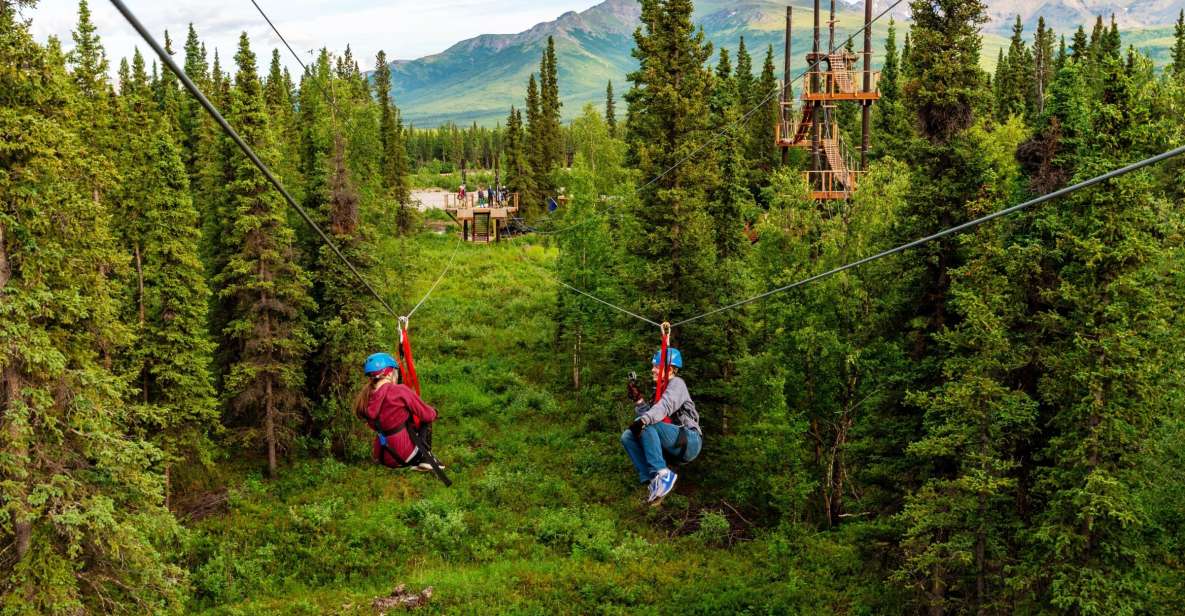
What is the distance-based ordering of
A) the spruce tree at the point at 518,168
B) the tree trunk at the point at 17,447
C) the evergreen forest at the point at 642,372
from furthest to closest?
1. the spruce tree at the point at 518,168
2. the evergreen forest at the point at 642,372
3. the tree trunk at the point at 17,447

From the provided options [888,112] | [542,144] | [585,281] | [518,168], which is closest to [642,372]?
[585,281]

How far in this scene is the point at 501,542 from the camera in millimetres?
28766

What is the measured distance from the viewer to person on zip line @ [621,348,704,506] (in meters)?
11.6

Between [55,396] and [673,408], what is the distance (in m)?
11.1

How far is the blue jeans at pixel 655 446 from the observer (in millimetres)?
11984

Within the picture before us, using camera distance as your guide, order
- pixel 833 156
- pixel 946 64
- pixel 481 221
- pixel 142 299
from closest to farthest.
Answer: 1. pixel 946 64
2. pixel 142 299
3. pixel 833 156
4. pixel 481 221

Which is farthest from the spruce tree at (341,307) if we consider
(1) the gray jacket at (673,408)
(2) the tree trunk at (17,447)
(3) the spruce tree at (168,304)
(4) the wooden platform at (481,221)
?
(4) the wooden platform at (481,221)

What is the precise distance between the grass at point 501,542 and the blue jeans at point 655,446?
510 inches

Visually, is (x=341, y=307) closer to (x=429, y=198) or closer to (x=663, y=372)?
(x=663, y=372)

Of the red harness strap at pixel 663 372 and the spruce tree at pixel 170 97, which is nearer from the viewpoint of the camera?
the red harness strap at pixel 663 372

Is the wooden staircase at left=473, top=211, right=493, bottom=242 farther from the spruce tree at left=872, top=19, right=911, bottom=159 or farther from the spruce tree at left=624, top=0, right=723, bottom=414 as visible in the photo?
the spruce tree at left=624, top=0, right=723, bottom=414

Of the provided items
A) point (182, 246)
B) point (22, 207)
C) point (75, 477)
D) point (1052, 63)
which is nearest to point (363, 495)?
point (182, 246)

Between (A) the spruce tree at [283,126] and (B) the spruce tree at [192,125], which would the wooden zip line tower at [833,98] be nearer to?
(A) the spruce tree at [283,126]

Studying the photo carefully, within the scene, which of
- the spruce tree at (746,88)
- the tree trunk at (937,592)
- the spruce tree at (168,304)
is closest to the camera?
the tree trunk at (937,592)
